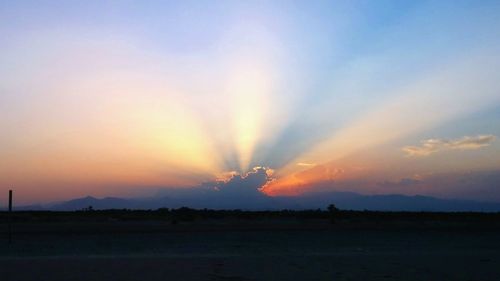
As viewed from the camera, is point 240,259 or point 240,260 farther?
point 240,259

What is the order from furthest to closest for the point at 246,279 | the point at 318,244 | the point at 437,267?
the point at 318,244 < the point at 437,267 < the point at 246,279

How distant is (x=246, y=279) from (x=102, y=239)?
18168 mm

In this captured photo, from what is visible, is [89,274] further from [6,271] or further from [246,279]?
[246,279]

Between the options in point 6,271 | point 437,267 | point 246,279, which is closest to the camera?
point 246,279

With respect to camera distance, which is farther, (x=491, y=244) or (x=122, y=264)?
(x=491, y=244)

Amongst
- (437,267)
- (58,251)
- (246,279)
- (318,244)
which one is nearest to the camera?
(246,279)

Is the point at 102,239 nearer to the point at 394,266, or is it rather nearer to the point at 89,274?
the point at 89,274

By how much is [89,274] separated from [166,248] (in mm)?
10135

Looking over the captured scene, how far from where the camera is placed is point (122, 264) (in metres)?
18.5

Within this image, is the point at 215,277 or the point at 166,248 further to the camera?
the point at 166,248

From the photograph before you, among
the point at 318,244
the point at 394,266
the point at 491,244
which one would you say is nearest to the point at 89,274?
the point at 394,266

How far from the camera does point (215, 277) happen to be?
1558 cm

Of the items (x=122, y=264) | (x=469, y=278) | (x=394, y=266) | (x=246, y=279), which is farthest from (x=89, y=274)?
(x=469, y=278)

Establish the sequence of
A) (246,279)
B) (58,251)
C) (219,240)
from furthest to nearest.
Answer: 1. (219,240)
2. (58,251)
3. (246,279)
